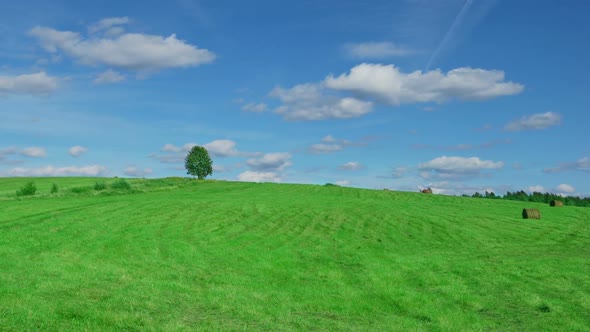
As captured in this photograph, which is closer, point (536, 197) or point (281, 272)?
point (281, 272)

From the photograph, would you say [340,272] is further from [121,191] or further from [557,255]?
[121,191]

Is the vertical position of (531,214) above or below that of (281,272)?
above

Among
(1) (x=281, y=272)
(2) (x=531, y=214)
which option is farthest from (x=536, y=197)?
(1) (x=281, y=272)

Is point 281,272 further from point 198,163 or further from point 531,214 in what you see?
point 198,163

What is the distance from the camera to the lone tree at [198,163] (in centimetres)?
12562

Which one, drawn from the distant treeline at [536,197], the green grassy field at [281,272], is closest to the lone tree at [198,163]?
the distant treeline at [536,197]

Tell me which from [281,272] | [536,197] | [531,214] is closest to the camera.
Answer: [281,272]

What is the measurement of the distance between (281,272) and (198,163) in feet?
350

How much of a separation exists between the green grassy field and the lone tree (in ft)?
281

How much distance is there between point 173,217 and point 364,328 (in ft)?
81.2

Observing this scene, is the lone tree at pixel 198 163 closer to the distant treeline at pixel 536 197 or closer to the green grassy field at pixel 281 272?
the distant treeline at pixel 536 197

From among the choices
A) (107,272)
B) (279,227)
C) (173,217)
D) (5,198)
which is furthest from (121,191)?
(107,272)

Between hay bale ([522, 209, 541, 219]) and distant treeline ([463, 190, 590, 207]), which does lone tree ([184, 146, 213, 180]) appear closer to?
distant treeline ([463, 190, 590, 207])

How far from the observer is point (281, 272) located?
21438 millimetres
